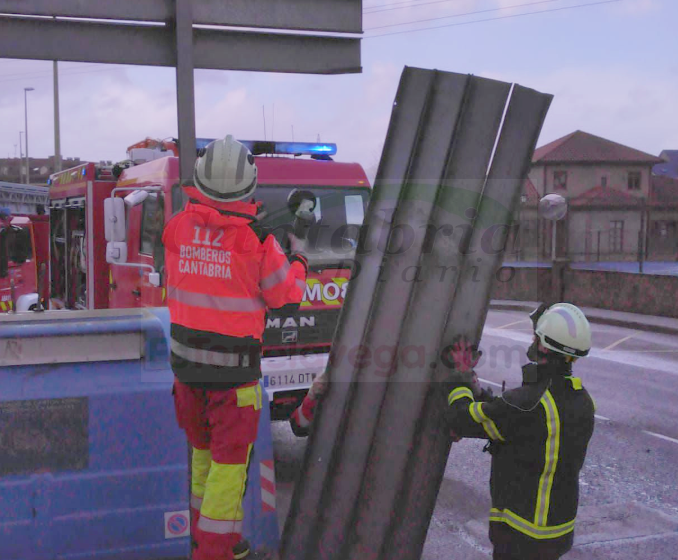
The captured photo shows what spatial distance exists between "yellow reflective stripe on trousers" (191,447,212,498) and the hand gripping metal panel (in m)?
0.46

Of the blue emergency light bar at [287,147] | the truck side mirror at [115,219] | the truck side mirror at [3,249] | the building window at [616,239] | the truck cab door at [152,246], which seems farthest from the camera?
the building window at [616,239]

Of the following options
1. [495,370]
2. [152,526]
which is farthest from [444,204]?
[495,370]

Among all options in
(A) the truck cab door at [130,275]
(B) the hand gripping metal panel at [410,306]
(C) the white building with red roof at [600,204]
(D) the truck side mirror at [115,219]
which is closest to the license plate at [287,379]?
(A) the truck cab door at [130,275]

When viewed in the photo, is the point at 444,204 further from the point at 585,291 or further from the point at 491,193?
the point at 585,291

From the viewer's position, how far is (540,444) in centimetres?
270

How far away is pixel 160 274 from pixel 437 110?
365 centimetres

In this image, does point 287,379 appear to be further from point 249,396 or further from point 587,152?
point 587,152

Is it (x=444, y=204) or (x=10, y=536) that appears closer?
(x=10, y=536)

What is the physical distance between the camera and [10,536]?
2.85 m

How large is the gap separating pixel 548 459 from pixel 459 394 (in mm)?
418

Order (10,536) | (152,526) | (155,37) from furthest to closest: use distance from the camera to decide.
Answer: (155,37) → (152,526) → (10,536)

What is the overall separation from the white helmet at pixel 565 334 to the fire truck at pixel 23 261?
30.3 ft

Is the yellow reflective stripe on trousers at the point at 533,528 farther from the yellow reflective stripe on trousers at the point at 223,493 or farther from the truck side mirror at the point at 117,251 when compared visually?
the truck side mirror at the point at 117,251

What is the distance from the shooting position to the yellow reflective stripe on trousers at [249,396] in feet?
9.54
